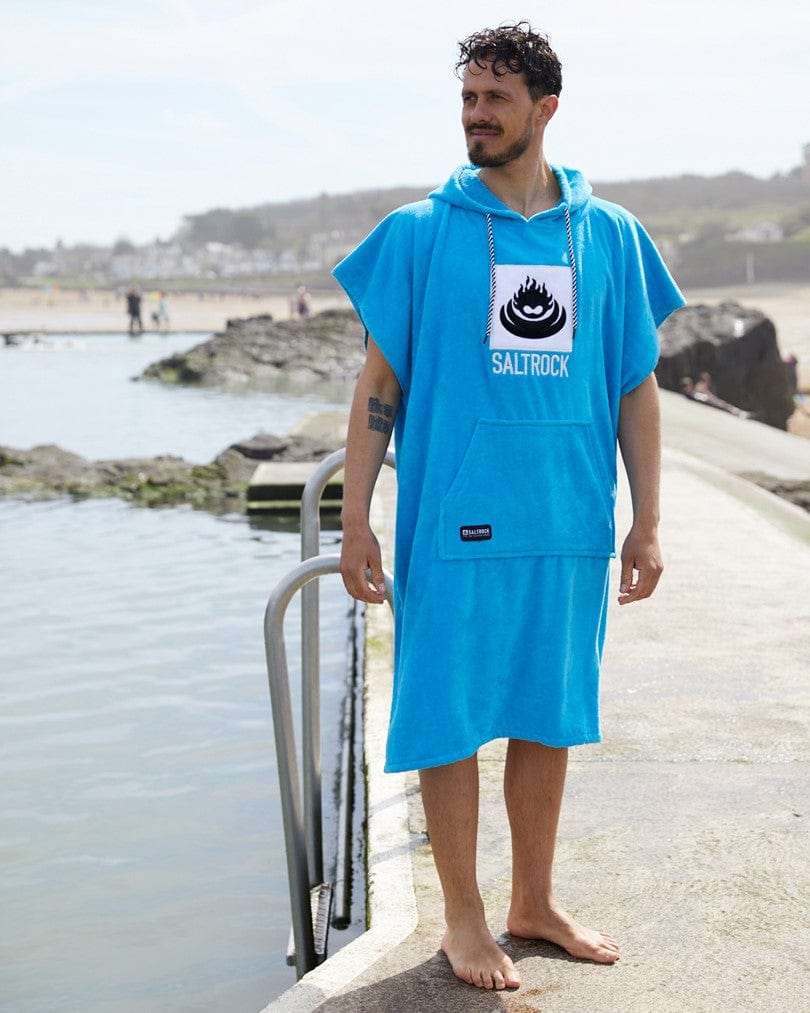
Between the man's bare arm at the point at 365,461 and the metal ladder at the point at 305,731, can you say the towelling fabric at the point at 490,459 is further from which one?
the metal ladder at the point at 305,731

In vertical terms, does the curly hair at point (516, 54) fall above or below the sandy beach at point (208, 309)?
above

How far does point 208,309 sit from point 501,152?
335 ft

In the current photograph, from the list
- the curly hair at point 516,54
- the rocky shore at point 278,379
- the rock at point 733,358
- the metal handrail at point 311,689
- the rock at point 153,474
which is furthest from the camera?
the rock at point 733,358

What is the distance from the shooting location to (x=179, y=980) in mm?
4309

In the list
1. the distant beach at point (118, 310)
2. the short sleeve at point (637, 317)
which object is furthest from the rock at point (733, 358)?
the distant beach at point (118, 310)

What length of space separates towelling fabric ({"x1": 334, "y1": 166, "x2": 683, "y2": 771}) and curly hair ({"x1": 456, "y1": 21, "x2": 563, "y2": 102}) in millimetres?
219

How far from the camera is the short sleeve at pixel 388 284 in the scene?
285 centimetres

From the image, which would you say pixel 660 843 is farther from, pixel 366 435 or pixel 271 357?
pixel 271 357

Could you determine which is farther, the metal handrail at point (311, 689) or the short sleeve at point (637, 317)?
the metal handrail at point (311, 689)

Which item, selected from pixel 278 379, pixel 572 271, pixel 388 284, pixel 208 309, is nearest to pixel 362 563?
pixel 388 284

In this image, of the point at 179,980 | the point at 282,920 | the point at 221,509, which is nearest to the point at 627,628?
the point at 282,920

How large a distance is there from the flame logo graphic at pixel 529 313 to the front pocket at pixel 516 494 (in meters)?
0.18

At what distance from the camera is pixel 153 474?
14.5 metres

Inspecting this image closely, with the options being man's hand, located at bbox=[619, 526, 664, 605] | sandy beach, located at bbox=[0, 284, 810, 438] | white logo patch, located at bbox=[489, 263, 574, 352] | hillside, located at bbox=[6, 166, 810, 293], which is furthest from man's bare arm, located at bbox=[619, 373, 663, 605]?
hillside, located at bbox=[6, 166, 810, 293]
